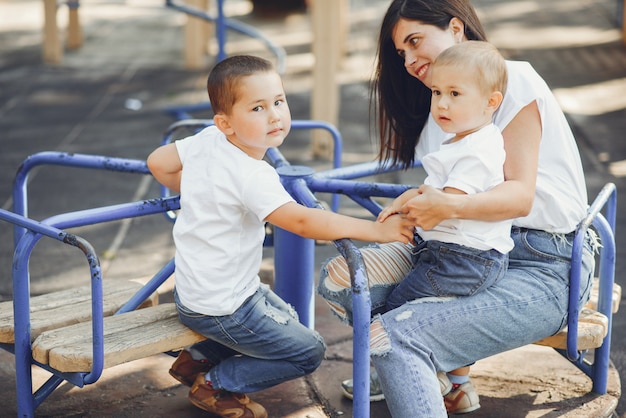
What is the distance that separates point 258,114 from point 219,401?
929 mm

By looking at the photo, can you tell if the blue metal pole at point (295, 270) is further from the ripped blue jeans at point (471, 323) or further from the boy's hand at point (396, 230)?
the boy's hand at point (396, 230)

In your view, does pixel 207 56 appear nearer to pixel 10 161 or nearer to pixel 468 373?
pixel 10 161

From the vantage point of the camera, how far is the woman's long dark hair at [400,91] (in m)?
2.86

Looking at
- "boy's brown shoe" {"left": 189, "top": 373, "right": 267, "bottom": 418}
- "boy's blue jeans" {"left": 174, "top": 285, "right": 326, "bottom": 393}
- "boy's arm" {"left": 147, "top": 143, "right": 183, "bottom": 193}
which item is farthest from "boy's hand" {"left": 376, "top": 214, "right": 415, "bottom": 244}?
"boy's brown shoe" {"left": 189, "top": 373, "right": 267, "bottom": 418}

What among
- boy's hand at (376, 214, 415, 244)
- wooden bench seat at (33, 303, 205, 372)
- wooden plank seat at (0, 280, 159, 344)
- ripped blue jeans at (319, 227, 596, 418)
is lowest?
wooden plank seat at (0, 280, 159, 344)

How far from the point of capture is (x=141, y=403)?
10.4 ft

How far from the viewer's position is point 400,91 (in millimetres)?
3092

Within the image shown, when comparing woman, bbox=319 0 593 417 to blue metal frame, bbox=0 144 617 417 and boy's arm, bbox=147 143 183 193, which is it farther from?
boy's arm, bbox=147 143 183 193

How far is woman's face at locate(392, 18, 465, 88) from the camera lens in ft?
9.28

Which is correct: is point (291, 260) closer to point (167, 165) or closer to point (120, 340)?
point (167, 165)

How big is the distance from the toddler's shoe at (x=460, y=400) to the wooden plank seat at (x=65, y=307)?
41.3 inches

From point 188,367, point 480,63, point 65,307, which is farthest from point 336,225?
point 65,307

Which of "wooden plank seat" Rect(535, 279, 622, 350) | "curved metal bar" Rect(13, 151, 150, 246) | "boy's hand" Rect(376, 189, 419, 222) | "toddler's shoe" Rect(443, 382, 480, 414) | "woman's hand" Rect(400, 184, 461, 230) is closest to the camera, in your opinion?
"woman's hand" Rect(400, 184, 461, 230)

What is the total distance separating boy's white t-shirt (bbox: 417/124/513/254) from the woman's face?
345mm
